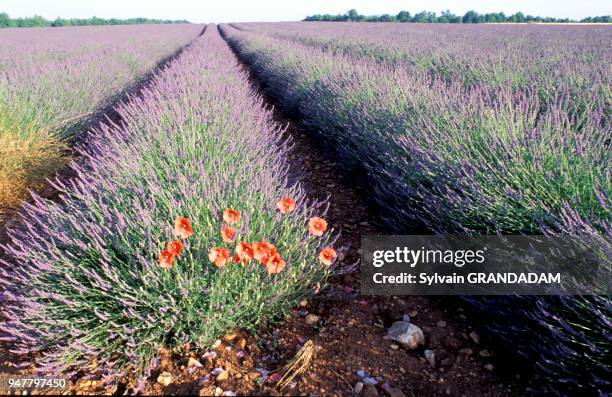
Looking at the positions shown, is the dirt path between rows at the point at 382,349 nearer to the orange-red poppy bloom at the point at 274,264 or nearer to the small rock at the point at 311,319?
the small rock at the point at 311,319

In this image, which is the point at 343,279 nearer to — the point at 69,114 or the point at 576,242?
the point at 576,242

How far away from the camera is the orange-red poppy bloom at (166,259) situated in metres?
1.58

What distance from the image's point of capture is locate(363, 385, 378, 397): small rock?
65.2 inches

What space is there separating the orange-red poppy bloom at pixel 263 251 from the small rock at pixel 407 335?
2.40 ft

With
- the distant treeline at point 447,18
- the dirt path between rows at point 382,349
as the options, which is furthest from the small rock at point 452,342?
the distant treeline at point 447,18

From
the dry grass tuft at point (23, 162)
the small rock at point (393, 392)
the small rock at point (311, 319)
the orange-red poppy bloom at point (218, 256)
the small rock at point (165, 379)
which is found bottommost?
the small rock at point (393, 392)

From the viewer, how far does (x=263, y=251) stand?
172cm

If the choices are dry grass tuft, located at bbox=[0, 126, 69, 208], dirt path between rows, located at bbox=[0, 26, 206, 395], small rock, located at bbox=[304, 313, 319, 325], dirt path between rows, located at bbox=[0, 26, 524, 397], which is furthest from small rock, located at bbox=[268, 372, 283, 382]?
dry grass tuft, located at bbox=[0, 126, 69, 208]

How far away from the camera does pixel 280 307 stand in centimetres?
198

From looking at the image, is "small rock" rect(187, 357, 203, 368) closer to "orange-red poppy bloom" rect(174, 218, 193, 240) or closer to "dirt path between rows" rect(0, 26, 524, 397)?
"dirt path between rows" rect(0, 26, 524, 397)

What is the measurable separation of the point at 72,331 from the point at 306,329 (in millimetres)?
992

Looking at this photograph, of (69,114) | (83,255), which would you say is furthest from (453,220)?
(69,114)

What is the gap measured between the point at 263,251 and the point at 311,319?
56 centimetres

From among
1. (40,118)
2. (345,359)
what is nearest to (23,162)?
→ (40,118)
